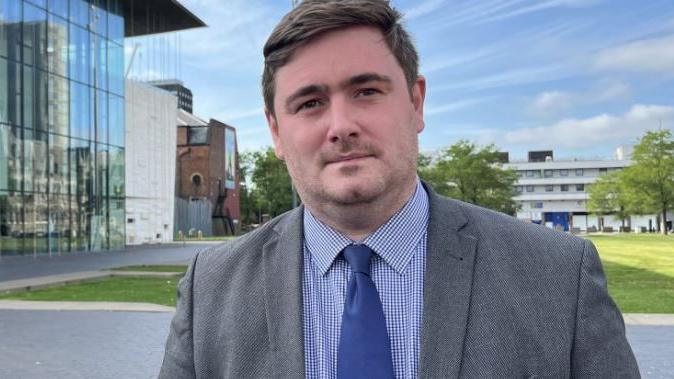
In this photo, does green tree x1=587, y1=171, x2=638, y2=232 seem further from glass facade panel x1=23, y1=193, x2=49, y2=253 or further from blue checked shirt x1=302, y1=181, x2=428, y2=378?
blue checked shirt x1=302, y1=181, x2=428, y2=378

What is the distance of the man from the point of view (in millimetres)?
1822

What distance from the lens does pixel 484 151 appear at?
57875 mm

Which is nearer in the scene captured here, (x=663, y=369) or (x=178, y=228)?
(x=663, y=369)

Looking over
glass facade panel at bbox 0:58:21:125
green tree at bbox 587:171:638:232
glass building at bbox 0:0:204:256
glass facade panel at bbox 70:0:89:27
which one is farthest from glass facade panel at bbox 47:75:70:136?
green tree at bbox 587:171:638:232

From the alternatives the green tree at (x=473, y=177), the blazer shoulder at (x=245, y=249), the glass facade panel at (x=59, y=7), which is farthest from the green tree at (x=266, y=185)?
the blazer shoulder at (x=245, y=249)

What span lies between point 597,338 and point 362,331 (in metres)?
0.66

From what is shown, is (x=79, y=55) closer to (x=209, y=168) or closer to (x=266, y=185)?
(x=209, y=168)

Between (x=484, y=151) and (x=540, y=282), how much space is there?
189 ft

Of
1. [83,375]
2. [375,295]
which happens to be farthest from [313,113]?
[83,375]

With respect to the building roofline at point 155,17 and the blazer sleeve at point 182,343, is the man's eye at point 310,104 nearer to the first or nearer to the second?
the blazer sleeve at point 182,343

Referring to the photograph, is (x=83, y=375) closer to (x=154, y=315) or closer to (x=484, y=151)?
(x=154, y=315)

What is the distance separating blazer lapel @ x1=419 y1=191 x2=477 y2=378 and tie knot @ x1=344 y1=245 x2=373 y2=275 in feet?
0.60

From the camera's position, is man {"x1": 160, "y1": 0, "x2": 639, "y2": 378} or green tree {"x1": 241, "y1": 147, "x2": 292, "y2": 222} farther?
green tree {"x1": 241, "y1": 147, "x2": 292, "y2": 222}

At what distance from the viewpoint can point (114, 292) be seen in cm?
1560
